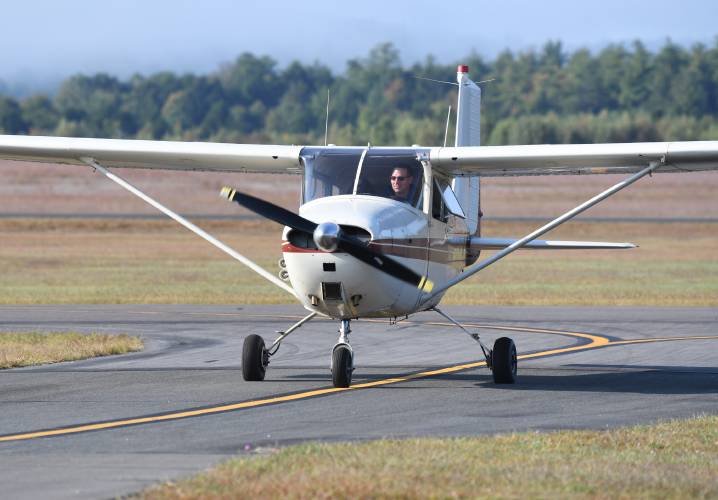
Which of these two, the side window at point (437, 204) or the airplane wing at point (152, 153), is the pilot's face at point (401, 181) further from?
the airplane wing at point (152, 153)

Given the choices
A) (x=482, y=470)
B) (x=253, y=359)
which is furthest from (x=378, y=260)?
(x=482, y=470)

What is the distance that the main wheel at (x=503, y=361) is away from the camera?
14.0 meters

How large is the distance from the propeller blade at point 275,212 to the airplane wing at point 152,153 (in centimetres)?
234

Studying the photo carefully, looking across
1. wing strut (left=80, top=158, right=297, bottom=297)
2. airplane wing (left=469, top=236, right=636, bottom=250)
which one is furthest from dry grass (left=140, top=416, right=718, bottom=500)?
airplane wing (left=469, top=236, right=636, bottom=250)

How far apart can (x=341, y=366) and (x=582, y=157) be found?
3.85 metres

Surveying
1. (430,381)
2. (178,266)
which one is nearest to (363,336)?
(430,381)

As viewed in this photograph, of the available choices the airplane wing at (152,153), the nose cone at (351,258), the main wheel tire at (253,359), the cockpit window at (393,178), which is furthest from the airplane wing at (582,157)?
the main wheel tire at (253,359)

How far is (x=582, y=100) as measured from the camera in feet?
448

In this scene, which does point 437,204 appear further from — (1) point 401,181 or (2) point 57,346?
(2) point 57,346

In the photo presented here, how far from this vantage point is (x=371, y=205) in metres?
13.0

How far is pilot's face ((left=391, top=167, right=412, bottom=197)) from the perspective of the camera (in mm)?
13789

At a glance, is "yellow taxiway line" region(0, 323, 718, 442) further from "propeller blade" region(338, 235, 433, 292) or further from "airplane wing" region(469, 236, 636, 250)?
"airplane wing" region(469, 236, 636, 250)

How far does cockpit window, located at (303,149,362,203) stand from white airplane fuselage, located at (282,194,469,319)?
378mm

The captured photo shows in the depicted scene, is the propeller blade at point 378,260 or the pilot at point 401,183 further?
the pilot at point 401,183
